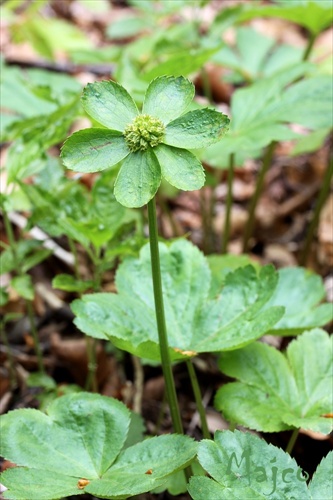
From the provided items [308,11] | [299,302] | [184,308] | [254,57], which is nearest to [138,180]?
[184,308]

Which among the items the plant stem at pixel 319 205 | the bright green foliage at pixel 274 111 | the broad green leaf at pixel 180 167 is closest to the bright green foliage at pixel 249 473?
the broad green leaf at pixel 180 167

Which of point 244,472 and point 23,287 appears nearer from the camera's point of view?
point 244,472

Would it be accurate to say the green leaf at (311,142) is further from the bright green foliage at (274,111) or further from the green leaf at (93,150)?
the green leaf at (93,150)

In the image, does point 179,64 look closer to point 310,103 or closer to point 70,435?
point 310,103

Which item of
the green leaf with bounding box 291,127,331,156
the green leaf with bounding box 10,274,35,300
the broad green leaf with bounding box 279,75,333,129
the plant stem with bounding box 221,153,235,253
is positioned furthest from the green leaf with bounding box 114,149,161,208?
the green leaf with bounding box 291,127,331,156

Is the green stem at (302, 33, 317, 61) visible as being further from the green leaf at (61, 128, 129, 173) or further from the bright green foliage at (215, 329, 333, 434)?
the green leaf at (61, 128, 129, 173)

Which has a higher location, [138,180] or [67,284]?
[138,180]
